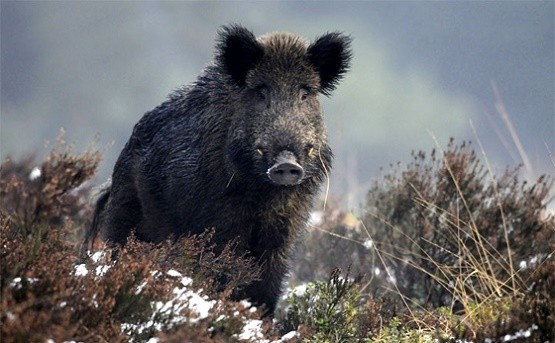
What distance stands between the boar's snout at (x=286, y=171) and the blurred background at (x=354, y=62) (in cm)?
8706

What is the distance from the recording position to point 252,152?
6.88 metres

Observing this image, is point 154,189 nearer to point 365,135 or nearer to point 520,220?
point 520,220

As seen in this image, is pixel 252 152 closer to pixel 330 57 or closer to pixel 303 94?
pixel 303 94

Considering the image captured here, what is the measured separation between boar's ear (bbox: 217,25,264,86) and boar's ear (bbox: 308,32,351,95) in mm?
388

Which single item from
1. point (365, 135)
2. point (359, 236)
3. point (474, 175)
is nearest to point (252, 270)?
point (474, 175)

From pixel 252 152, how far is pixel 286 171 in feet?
1.43

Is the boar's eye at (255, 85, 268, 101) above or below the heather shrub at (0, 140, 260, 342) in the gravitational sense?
above

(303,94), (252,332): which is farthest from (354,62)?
(252,332)

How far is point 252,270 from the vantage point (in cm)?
650

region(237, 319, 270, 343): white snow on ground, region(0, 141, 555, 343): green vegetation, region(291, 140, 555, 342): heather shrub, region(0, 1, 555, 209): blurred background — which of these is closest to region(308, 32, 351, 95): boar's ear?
region(291, 140, 555, 342): heather shrub

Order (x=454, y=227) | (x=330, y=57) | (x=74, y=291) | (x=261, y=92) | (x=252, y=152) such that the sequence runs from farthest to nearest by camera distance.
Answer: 1. (x=454, y=227)
2. (x=330, y=57)
3. (x=261, y=92)
4. (x=252, y=152)
5. (x=74, y=291)

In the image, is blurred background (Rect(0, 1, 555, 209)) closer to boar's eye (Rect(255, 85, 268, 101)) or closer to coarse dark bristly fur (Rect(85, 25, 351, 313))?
coarse dark bristly fur (Rect(85, 25, 351, 313))

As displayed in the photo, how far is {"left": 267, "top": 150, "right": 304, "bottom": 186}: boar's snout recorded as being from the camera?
21.4ft

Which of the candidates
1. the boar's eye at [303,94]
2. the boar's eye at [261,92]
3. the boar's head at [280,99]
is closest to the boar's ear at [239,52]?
the boar's head at [280,99]
